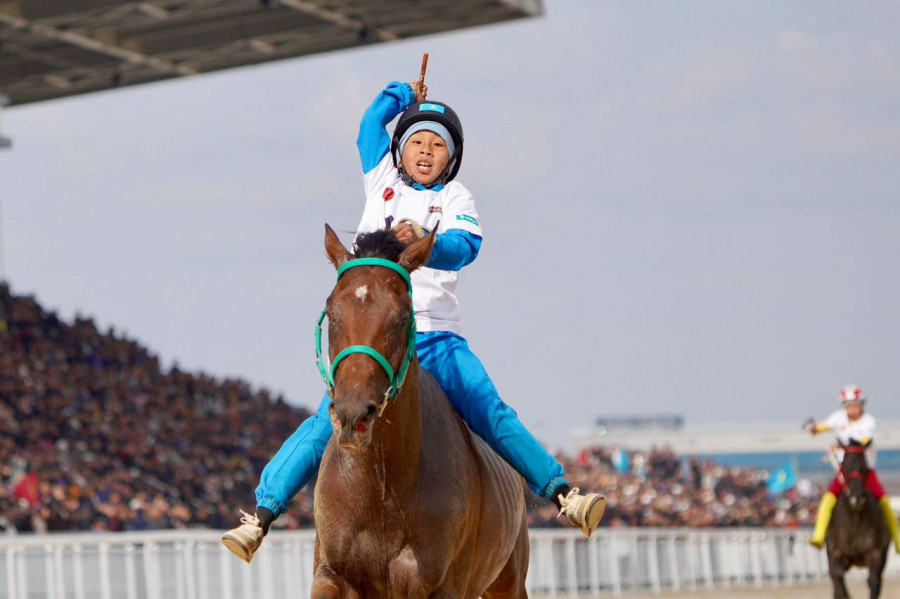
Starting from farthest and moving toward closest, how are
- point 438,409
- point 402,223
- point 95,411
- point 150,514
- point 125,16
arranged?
point 125,16
point 95,411
point 150,514
point 438,409
point 402,223

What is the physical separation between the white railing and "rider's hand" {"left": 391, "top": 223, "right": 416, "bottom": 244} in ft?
27.7

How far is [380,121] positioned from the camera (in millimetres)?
6910

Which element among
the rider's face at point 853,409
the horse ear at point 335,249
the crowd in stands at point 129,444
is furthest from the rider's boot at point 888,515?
the horse ear at point 335,249

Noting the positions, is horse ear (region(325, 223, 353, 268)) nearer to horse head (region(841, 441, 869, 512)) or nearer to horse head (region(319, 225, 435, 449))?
horse head (region(319, 225, 435, 449))

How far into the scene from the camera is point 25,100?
3102 centimetres

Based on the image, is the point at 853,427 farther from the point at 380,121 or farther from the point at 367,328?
the point at 367,328

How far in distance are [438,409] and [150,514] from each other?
13.5 metres

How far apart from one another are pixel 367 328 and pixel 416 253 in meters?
0.47

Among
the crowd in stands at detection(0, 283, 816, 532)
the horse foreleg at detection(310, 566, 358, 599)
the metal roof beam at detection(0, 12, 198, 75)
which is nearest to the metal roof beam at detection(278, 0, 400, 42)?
the metal roof beam at detection(0, 12, 198, 75)

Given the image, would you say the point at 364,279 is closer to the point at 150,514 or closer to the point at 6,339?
the point at 150,514

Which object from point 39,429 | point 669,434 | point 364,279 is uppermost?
point 364,279

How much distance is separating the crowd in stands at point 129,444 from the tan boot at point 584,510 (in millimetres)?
9176

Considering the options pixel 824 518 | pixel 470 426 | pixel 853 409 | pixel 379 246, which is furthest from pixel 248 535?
pixel 824 518

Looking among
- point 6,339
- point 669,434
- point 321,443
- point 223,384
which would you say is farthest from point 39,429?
point 669,434
